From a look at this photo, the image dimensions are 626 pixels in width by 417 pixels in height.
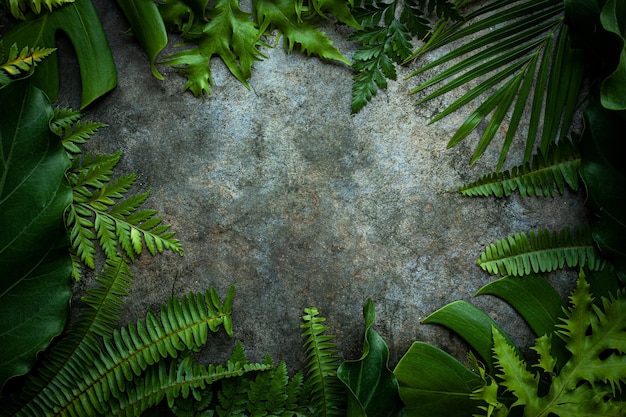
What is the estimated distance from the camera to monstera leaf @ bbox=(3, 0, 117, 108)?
177 centimetres

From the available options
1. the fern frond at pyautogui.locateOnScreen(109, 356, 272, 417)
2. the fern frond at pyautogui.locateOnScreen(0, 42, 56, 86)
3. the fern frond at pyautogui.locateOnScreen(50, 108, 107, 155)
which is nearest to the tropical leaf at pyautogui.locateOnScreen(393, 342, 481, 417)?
the fern frond at pyautogui.locateOnScreen(109, 356, 272, 417)

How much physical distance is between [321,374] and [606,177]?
3.44 ft

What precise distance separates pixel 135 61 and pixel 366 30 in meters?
0.76

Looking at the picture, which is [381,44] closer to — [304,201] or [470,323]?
[304,201]

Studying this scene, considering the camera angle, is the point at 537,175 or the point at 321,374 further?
the point at 537,175

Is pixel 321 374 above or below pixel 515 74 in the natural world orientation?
below

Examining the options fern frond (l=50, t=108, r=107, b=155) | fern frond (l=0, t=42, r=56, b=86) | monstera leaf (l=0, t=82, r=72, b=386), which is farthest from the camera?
fern frond (l=50, t=108, r=107, b=155)

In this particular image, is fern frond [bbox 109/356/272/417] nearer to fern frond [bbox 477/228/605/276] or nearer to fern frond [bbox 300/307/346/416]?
fern frond [bbox 300/307/346/416]

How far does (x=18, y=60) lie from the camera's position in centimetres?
166

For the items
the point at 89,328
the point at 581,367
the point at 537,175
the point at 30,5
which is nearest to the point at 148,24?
the point at 30,5

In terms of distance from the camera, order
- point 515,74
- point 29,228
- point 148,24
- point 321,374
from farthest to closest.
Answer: point 515,74 < point 148,24 < point 321,374 < point 29,228

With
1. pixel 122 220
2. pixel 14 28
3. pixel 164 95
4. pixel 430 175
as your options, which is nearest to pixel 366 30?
pixel 430 175

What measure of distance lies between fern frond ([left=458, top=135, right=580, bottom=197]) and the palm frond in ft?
0.15

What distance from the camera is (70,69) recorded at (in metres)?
1.84
